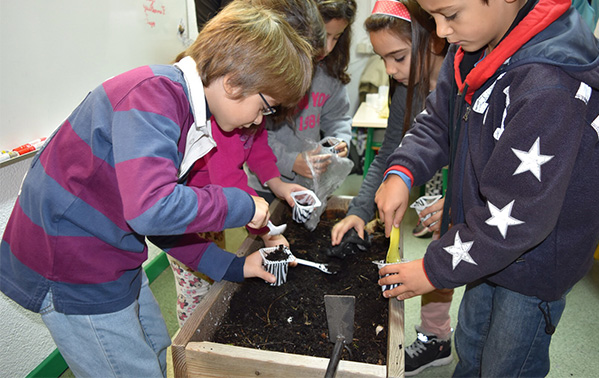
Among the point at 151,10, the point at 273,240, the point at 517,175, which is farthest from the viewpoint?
the point at 151,10

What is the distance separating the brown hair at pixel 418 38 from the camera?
132 cm

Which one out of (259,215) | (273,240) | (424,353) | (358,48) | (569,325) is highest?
(259,215)

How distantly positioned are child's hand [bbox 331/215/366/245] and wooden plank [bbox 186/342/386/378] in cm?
51

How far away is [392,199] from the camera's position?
113 centimetres

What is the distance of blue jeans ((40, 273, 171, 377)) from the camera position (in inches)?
36.2

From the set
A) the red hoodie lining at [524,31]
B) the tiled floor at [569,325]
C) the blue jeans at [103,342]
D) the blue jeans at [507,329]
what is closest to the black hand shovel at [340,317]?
the blue jeans at [507,329]

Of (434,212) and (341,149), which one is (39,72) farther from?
(434,212)

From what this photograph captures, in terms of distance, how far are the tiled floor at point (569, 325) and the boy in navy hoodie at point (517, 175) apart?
85 cm

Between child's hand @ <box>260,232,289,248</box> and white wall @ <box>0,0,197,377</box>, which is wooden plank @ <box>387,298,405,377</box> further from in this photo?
white wall @ <box>0,0,197,377</box>

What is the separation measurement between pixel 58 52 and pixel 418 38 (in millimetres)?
1232

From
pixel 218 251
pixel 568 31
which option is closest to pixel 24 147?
pixel 218 251

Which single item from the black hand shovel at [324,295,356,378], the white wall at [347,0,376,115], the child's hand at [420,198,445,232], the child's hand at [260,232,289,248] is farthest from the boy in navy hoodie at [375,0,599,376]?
the white wall at [347,0,376,115]

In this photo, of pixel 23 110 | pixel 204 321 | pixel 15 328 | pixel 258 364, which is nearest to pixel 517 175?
pixel 258 364

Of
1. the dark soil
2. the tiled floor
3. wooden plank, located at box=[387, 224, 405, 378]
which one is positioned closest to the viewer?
wooden plank, located at box=[387, 224, 405, 378]
